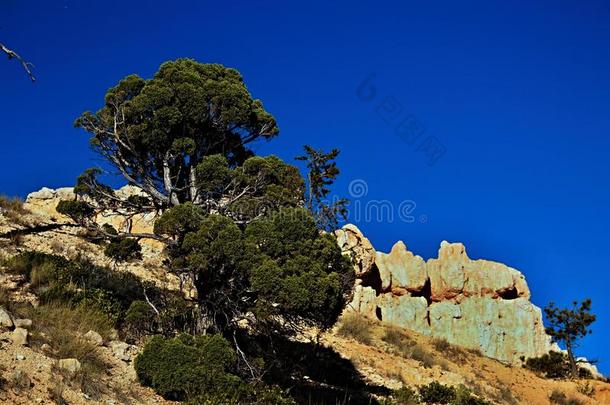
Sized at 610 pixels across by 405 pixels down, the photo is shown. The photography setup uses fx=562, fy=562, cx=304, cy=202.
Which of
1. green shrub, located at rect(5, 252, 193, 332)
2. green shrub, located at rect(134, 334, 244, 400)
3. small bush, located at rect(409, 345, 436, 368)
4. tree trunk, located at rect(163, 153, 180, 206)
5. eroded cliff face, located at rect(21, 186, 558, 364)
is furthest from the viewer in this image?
eroded cliff face, located at rect(21, 186, 558, 364)

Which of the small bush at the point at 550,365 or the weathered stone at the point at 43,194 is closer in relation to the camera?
the weathered stone at the point at 43,194

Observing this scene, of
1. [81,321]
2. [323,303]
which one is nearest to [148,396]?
[81,321]

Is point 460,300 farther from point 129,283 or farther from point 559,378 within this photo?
point 129,283

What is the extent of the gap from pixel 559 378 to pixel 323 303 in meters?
32.0

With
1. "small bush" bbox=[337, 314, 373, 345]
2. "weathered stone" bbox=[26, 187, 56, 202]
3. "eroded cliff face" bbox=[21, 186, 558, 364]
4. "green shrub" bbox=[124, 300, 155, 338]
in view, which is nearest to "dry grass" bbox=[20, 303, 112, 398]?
"green shrub" bbox=[124, 300, 155, 338]

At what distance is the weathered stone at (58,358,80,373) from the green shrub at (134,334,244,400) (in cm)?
174

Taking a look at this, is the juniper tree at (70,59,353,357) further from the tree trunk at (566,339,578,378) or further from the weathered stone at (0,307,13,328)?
the tree trunk at (566,339,578,378)

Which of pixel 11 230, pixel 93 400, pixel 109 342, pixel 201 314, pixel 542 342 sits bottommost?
pixel 93 400

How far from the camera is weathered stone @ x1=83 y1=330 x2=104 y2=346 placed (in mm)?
11695

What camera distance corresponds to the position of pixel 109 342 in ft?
40.6

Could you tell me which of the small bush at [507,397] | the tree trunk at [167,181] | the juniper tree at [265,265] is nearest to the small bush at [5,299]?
the juniper tree at [265,265]

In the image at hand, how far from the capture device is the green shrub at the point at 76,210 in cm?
1477

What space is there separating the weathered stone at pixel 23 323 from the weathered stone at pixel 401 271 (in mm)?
33793

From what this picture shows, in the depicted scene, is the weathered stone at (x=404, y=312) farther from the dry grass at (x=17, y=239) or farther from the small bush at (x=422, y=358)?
the dry grass at (x=17, y=239)
